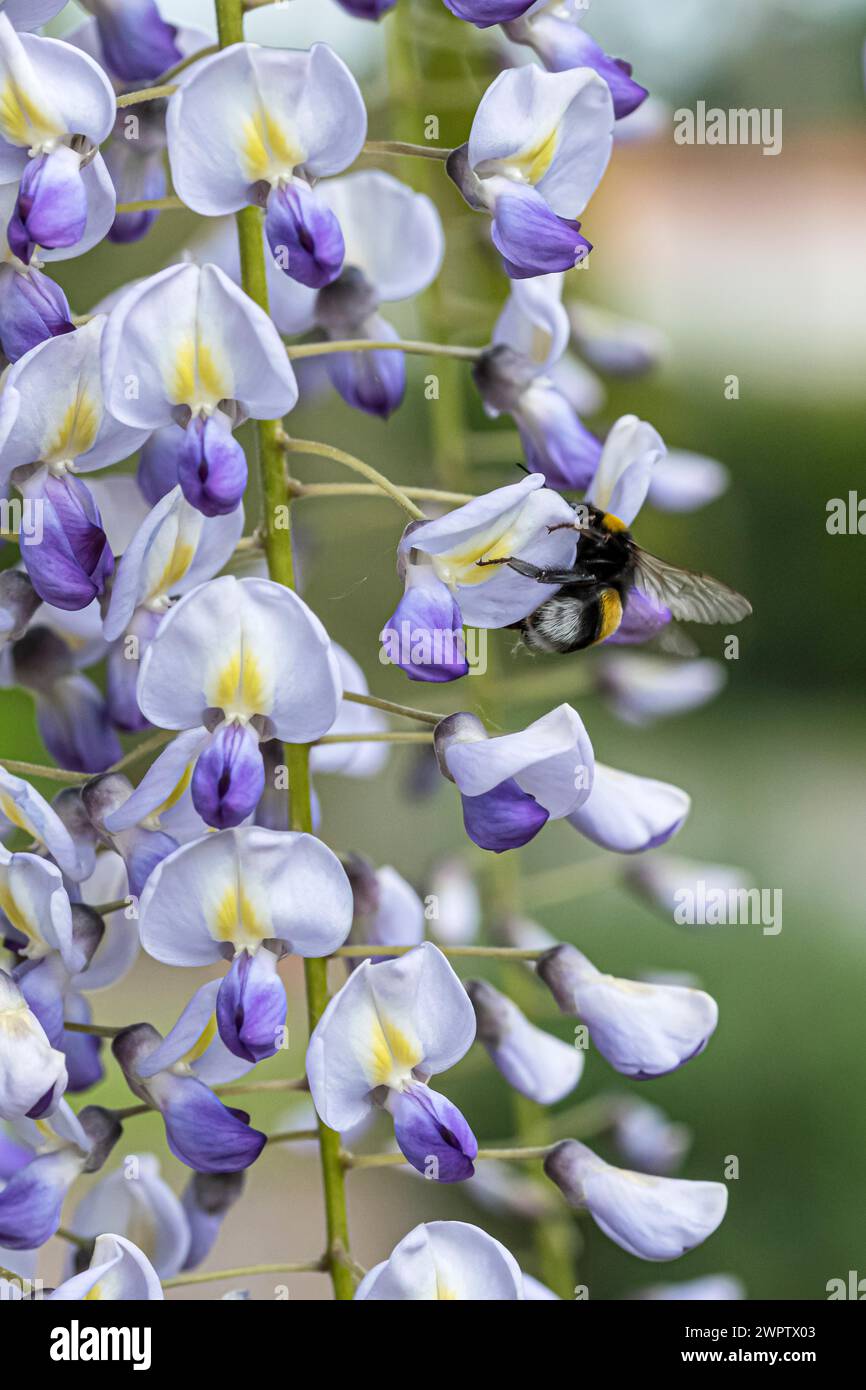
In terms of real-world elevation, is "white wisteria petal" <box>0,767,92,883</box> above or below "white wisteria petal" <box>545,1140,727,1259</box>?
above

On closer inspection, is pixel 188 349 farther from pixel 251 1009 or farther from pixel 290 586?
pixel 251 1009

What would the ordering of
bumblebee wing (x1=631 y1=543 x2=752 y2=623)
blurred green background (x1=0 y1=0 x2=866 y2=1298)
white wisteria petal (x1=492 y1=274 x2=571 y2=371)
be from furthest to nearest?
1. blurred green background (x1=0 y1=0 x2=866 y2=1298)
2. bumblebee wing (x1=631 y1=543 x2=752 y2=623)
3. white wisteria petal (x1=492 y1=274 x2=571 y2=371)

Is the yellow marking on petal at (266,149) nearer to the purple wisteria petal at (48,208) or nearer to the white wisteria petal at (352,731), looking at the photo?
the purple wisteria petal at (48,208)

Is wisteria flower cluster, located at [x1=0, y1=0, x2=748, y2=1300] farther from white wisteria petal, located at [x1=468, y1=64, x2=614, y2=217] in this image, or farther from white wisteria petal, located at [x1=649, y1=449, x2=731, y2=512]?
white wisteria petal, located at [x1=649, y1=449, x2=731, y2=512]

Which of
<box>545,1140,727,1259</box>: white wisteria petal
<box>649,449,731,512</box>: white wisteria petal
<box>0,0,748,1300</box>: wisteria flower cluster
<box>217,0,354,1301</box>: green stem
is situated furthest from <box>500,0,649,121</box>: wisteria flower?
→ <box>545,1140,727,1259</box>: white wisteria petal

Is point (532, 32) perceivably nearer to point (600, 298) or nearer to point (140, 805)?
point (140, 805)
